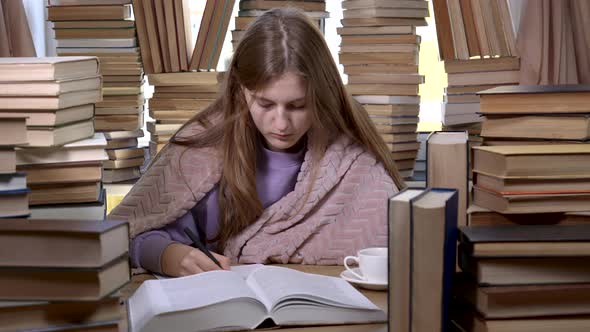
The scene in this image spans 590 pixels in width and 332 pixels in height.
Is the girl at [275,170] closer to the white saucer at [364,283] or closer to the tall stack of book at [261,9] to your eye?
the white saucer at [364,283]

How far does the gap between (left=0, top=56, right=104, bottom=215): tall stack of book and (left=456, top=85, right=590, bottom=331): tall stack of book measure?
30.9 inches

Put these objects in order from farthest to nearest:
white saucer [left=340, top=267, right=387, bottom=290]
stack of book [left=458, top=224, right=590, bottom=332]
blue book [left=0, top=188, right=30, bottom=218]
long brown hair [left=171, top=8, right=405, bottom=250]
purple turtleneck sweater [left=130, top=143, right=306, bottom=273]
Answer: long brown hair [left=171, top=8, right=405, bottom=250] → purple turtleneck sweater [left=130, top=143, right=306, bottom=273] → white saucer [left=340, top=267, right=387, bottom=290] → blue book [left=0, top=188, right=30, bottom=218] → stack of book [left=458, top=224, right=590, bottom=332]

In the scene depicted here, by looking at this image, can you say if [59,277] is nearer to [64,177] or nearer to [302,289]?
[302,289]

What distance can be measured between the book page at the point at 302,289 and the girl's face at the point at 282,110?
0.71m

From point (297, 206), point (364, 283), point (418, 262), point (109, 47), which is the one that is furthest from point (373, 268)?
point (109, 47)

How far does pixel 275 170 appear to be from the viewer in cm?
243

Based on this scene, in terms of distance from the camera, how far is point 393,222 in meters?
1.12

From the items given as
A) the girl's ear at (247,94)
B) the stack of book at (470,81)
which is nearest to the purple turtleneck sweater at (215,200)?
the girl's ear at (247,94)

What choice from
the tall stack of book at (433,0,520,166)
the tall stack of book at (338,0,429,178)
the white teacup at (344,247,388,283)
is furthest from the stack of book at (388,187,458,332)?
the tall stack of book at (338,0,429,178)

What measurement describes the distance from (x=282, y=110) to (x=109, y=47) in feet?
6.25

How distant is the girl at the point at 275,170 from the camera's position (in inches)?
87.7

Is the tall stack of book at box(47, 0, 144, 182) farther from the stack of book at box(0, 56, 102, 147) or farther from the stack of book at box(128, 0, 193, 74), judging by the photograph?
the stack of book at box(0, 56, 102, 147)

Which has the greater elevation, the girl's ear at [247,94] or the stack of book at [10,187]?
the girl's ear at [247,94]

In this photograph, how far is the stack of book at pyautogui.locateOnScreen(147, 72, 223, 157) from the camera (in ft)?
12.7
